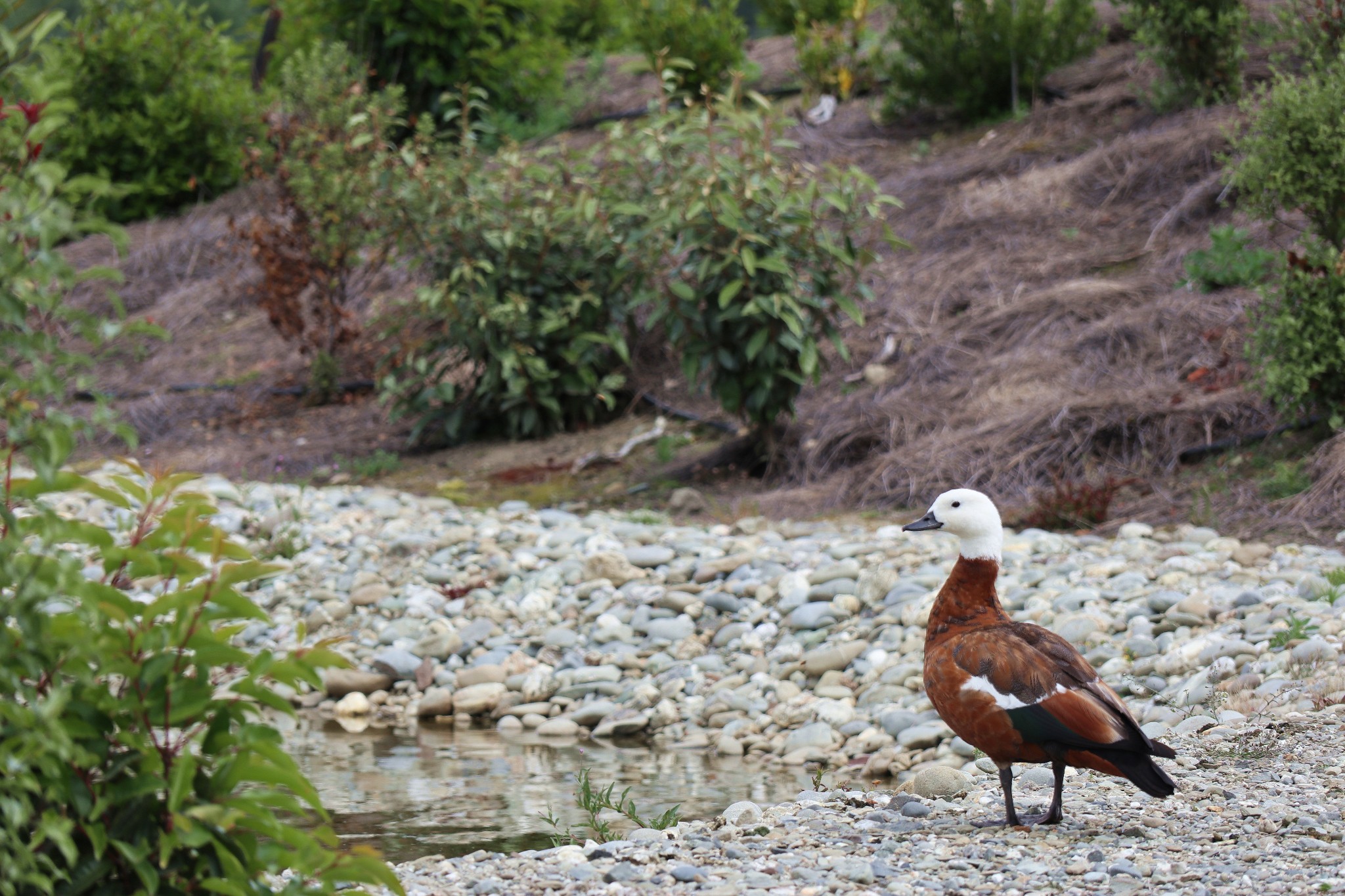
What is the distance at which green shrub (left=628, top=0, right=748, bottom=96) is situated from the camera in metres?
14.2

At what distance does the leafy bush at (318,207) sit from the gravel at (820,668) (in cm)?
266

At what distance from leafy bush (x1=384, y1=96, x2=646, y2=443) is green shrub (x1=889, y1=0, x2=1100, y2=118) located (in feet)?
15.8

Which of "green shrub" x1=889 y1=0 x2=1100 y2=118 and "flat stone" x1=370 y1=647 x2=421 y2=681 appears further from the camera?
"green shrub" x1=889 y1=0 x2=1100 y2=118

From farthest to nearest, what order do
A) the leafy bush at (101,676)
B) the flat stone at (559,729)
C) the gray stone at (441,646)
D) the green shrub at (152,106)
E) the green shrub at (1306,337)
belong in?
the green shrub at (152,106) → the green shrub at (1306,337) → the gray stone at (441,646) → the flat stone at (559,729) → the leafy bush at (101,676)

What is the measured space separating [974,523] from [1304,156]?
4337 millimetres

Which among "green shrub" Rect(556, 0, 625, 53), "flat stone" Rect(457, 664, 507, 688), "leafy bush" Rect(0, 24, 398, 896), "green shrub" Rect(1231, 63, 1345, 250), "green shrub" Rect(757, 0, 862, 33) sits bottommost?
"flat stone" Rect(457, 664, 507, 688)

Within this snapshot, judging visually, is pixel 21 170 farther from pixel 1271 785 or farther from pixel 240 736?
pixel 1271 785

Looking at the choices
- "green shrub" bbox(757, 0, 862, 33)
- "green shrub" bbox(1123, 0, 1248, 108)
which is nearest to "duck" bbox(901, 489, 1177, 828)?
"green shrub" bbox(1123, 0, 1248, 108)

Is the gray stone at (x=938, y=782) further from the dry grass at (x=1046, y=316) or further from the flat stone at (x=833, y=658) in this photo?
the dry grass at (x=1046, y=316)

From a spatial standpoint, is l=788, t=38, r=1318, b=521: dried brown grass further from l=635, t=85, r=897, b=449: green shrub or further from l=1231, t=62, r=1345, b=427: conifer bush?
l=635, t=85, r=897, b=449: green shrub

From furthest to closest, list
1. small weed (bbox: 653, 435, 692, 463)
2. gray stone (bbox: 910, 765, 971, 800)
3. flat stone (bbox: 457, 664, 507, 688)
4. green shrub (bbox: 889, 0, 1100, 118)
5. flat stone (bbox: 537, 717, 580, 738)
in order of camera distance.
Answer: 1. green shrub (bbox: 889, 0, 1100, 118)
2. small weed (bbox: 653, 435, 692, 463)
3. flat stone (bbox: 457, 664, 507, 688)
4. flat stone (bbox: 537, 717, 580, 738)
5. gray stone (bbox: 910, 765, 971, 800)

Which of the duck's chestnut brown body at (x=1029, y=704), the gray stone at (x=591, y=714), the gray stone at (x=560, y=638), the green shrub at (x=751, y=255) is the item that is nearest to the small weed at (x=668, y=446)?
the green shrub at (x=751, y=255)

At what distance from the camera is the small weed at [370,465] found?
9.07 meters

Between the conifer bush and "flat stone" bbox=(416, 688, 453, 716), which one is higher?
the conifer bush
